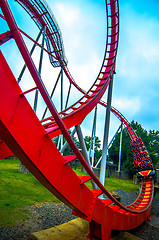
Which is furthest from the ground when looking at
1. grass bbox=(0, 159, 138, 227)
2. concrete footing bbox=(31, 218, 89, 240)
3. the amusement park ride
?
the amusement park ride

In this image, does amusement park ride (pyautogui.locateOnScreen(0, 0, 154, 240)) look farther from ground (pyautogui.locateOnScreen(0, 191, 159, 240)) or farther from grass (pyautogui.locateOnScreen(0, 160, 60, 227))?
grass (pyautogui.locateOnScreen(0, 160, 60, 227))

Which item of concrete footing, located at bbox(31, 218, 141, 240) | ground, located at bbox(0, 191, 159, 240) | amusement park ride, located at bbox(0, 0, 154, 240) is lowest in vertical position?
ground, located at bbox(0, 191, 159, 240)

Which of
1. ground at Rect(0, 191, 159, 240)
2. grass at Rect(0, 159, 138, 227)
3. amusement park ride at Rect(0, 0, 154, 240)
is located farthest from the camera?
grass at Rect(0, 159, 138, 227)

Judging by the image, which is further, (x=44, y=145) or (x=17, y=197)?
(x=17, y=197)

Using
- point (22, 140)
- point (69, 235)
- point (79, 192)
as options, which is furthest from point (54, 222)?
point (22, 140)

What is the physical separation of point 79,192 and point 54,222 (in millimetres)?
2639

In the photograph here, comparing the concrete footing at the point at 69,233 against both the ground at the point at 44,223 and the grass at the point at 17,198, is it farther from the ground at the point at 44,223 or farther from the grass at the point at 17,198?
the grass at the point at 17,198

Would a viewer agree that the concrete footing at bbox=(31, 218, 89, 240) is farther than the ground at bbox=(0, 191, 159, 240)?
No

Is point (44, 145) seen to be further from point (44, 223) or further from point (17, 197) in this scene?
point (17, 197)

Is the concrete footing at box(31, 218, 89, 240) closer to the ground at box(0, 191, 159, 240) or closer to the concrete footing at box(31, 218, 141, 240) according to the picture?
the concrete footing at box(31, 218, 141, 240)

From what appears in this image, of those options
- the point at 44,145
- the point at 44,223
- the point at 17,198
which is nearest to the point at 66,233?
the point at 44,223

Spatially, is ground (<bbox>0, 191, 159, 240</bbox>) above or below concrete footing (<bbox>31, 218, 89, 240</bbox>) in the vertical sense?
below

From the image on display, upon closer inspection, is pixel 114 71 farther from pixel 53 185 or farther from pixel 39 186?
pixel 39 186

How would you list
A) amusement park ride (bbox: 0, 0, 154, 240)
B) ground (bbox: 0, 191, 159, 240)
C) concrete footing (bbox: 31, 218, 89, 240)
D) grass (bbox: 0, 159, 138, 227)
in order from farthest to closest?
grass (bbox: 0, 159, 138, 227)
ground (bbox: 0, 191, 159, 240)
concrete footing (bbox: 31, 218, 89, 240)
amusement park ride (bbox: 0, 0, 154, 240)
